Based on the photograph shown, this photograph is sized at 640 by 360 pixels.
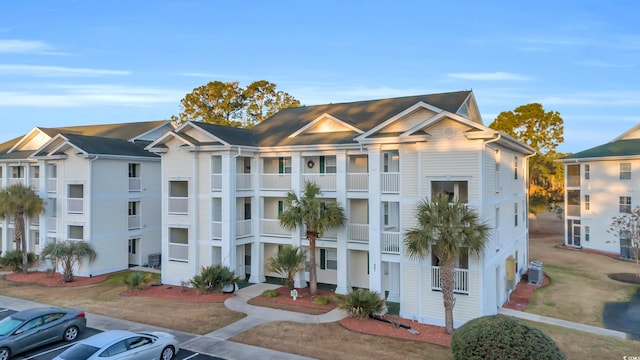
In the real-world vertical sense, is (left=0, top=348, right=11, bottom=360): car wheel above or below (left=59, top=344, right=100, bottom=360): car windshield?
below

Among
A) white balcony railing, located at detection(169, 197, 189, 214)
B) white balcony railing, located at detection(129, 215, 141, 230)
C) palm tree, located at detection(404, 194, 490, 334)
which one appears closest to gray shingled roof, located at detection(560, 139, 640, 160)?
palm tree, located at detection(404, 194, 490, 334)

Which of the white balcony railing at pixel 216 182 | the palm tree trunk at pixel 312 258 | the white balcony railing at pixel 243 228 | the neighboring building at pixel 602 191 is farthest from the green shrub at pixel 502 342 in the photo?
the neighboring building at pixel 602 191

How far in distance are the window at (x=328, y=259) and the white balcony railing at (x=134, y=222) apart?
14149 millimetres

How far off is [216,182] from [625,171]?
32753 mm

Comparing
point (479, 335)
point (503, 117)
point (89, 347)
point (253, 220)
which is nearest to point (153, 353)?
point (89, 347)

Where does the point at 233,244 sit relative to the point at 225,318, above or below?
above

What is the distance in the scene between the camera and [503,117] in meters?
48.2

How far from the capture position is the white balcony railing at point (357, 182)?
22109 millimetres

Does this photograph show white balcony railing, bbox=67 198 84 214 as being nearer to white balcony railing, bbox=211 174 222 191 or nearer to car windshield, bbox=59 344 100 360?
white balcony railing, bbox=211 174 222 191

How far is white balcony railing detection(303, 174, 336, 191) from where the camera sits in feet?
75.6

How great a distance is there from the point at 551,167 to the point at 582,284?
2840cm

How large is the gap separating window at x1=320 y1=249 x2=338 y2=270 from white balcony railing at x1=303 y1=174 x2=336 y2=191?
3839 mm

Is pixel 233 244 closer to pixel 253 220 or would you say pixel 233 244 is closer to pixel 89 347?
pixel 253 220

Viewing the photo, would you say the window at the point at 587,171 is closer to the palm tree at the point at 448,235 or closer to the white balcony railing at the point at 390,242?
the palm tree at the point at 448,235
